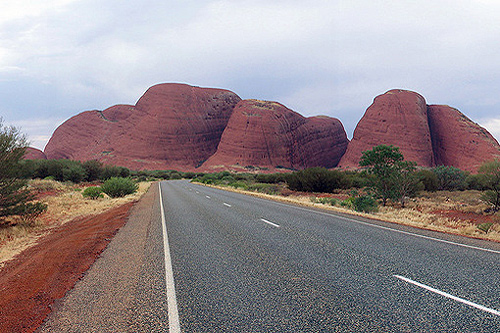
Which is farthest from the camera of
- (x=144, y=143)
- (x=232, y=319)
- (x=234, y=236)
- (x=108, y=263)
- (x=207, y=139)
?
(x=207, y=139)

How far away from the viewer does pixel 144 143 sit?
328 feet

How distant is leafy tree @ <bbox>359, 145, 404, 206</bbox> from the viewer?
18672mm

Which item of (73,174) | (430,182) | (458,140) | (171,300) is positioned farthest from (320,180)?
(458,140)

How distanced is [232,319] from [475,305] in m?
2.95

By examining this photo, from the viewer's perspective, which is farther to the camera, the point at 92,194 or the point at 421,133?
the point at 421,133

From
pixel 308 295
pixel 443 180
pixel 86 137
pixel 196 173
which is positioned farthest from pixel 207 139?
pixel 308 295

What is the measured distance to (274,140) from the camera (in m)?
100

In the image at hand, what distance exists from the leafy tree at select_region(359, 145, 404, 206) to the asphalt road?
35.8 feet

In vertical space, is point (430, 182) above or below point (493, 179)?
below

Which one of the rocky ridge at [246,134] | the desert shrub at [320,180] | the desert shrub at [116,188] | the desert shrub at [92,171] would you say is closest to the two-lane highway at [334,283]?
the desert shrub at [116,188]

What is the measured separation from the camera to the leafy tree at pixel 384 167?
18.7 meters

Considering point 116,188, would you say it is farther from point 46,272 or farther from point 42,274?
point 42,274

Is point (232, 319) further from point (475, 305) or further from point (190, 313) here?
point (475, 305)

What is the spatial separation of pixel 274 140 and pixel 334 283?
96.5 m
